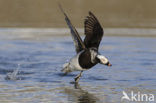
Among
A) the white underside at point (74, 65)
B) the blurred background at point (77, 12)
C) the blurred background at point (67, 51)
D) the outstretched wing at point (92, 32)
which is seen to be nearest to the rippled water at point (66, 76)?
the blurred background at point (67, 51)

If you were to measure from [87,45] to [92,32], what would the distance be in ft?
0.87

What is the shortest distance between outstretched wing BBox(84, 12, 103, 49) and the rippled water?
0.77 meters

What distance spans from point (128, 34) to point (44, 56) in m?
5.96

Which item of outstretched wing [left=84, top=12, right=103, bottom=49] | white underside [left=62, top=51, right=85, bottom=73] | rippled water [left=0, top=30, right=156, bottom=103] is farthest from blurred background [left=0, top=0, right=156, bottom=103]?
outstretched wing [left=84, top=12, right=103, bottom=49]

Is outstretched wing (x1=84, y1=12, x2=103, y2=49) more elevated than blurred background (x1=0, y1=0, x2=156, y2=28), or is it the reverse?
blurred background (x1=0, y1=0, x2=156, y2=28)

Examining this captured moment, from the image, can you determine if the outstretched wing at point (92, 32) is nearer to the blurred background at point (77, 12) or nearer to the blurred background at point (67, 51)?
the blurred background at point (67, 51)

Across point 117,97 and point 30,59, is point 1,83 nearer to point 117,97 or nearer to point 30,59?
point 117,97

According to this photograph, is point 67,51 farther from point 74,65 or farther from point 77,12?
point 77,12

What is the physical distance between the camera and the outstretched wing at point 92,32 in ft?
30.5

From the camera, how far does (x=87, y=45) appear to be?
370 inches

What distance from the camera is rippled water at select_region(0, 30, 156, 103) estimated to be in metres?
8.29

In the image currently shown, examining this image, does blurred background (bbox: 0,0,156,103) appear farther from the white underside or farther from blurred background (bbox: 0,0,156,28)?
the white underside

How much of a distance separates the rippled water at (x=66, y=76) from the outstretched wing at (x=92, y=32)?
2.52ft

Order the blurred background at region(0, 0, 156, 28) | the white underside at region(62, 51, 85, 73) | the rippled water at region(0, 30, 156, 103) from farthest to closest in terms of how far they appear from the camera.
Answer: the blurred background at region(0, 0, 156, 28), the white underside at region(62, 51, 85, 73), the rippled water at region(0, 30, 156, 103)
